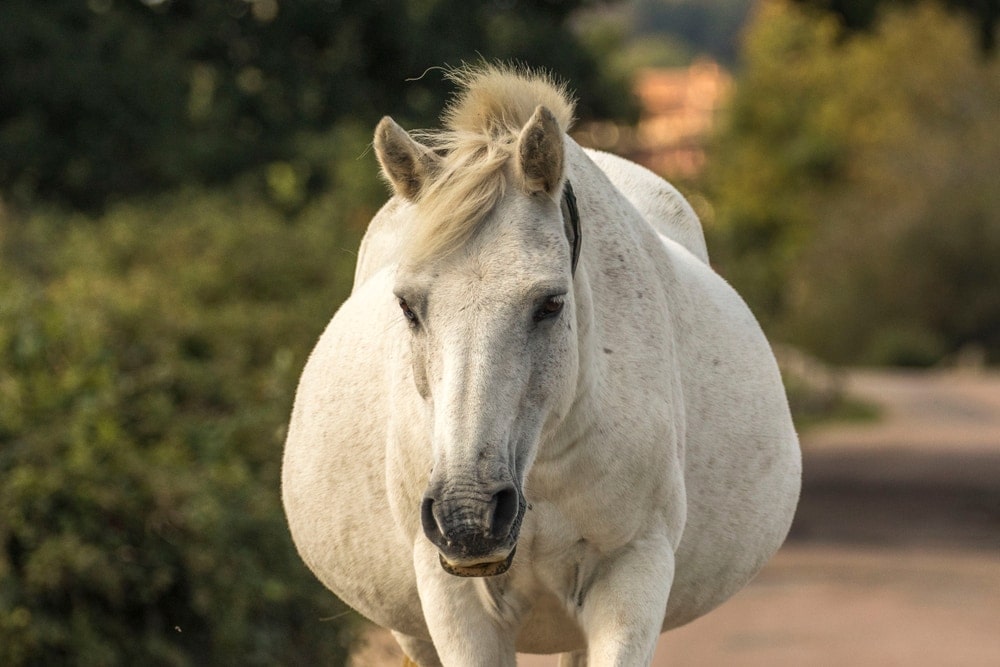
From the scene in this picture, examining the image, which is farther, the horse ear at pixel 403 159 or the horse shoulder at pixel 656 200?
the horse shoulder at pixel 656 200

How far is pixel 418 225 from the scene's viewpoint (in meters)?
3.37

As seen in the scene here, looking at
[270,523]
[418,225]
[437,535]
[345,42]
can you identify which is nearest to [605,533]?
[437,535]

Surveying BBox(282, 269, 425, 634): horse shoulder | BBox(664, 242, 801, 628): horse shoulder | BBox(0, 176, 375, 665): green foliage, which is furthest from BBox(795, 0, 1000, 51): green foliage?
BBox(282, 269, 425, 634): horse shoulder

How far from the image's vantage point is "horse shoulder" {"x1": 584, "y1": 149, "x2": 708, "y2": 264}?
4820 millimetres

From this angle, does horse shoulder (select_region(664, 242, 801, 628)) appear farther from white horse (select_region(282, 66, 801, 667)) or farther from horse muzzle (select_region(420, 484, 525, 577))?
horse muzzle (select_region(420, 484, 525, 577))

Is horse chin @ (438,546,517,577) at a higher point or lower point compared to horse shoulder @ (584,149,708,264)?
lower

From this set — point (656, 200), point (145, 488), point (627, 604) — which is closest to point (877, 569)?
point (145, 488)

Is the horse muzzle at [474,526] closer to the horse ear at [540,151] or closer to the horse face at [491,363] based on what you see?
the horse face at [491,363]

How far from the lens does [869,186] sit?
55500mm

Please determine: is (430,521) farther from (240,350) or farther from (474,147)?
(240,350)

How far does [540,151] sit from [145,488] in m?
5.70

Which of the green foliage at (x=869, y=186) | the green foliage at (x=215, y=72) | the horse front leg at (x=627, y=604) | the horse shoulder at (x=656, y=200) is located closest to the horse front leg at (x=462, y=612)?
the horse front leg at (x=627, y=604)

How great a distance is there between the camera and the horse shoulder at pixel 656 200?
15.8ft

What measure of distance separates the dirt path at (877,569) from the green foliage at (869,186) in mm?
15630
